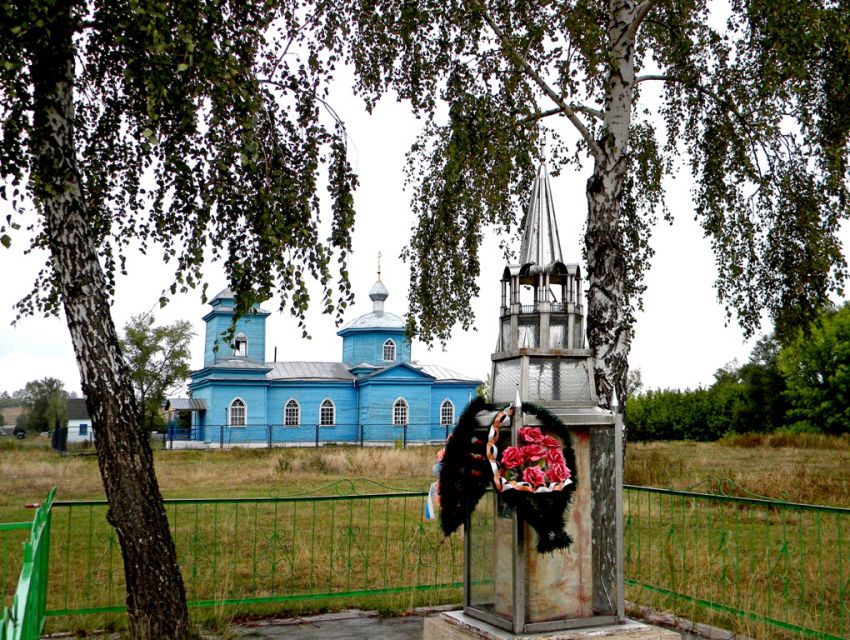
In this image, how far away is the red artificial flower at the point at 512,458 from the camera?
4.55 meters

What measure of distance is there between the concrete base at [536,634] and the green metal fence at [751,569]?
5.93ft

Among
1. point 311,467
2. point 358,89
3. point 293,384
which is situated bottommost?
point 311,467

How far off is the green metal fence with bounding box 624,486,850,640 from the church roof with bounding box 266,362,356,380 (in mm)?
29330

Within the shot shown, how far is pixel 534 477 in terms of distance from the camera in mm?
4473

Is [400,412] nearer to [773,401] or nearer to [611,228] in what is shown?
[773,401]

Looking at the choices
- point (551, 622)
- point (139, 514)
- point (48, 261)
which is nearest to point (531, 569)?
point (551, 622)

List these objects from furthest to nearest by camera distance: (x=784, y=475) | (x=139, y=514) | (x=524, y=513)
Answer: (x=784, y=475), (x=139, y=514), (x=524, y=513)

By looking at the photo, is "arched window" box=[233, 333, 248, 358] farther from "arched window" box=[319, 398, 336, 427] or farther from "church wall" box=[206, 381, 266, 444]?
"arched window" box=[319, 398, 336, 427]

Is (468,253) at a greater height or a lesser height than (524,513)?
greater

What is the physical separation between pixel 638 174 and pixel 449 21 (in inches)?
133

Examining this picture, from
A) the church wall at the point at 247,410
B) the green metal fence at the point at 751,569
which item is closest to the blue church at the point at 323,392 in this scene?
the church wall at the point at 247,410

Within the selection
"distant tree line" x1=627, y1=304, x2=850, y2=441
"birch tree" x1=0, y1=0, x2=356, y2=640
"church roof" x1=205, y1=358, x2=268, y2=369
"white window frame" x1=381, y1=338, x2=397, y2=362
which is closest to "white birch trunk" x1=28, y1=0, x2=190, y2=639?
"birch tree" x1=0, y1=0, x2=356, y2=640

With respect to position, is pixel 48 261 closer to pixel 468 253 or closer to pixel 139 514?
pixel 139 514

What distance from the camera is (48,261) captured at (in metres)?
8.03
